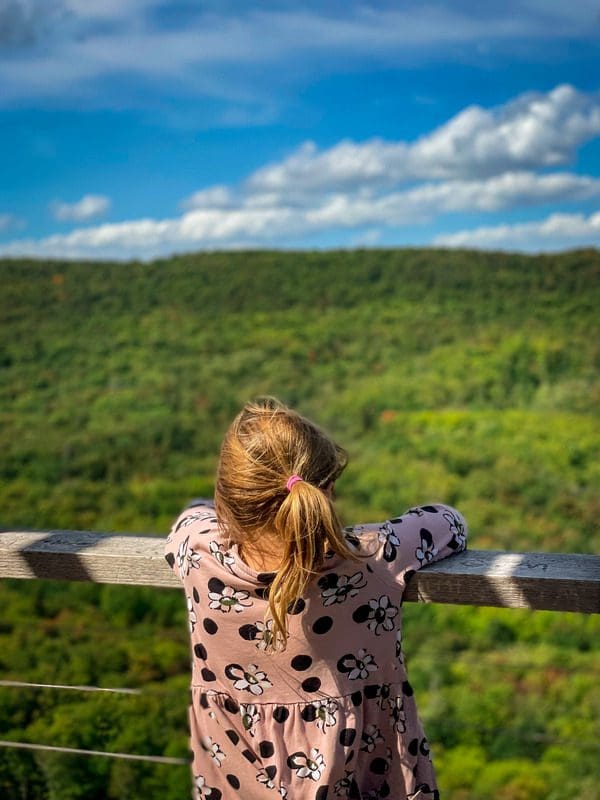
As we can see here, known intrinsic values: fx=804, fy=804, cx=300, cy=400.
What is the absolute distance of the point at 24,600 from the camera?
36.4 feet

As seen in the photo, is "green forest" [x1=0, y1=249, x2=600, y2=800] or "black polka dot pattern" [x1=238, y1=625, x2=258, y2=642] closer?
"black polka dot pattern" [x1=238, y1=625, x2=258, y2=642]

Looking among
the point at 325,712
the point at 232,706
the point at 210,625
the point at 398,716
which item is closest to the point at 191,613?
the point at 210,625

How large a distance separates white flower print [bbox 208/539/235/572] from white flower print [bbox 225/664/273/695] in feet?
0.54

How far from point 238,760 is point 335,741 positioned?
18 cm

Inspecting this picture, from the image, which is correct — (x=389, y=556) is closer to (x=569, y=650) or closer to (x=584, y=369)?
(x=569, y=650)

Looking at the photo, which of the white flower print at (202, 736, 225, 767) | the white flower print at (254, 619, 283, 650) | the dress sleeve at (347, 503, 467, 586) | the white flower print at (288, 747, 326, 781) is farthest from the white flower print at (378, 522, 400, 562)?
the white flower print at (202, 736, 225, 767)

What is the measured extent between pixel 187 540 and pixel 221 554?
0.29 feet

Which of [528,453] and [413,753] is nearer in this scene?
[413,753]

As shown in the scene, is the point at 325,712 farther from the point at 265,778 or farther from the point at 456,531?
the point at 456,531

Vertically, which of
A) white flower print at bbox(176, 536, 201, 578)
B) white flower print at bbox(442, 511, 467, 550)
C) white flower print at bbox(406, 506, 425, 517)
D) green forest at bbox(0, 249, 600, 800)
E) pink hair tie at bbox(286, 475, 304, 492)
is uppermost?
pink hair tie at bbox(286, 475, 304, 492)

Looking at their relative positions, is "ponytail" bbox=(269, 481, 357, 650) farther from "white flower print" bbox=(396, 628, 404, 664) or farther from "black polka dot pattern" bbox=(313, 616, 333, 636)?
"white flower print" bbox=(396, 628, 404, 664)

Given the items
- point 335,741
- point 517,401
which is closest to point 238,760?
point 335,741

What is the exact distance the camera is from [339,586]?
4.13ft

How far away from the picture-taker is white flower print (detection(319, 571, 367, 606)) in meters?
1.26
